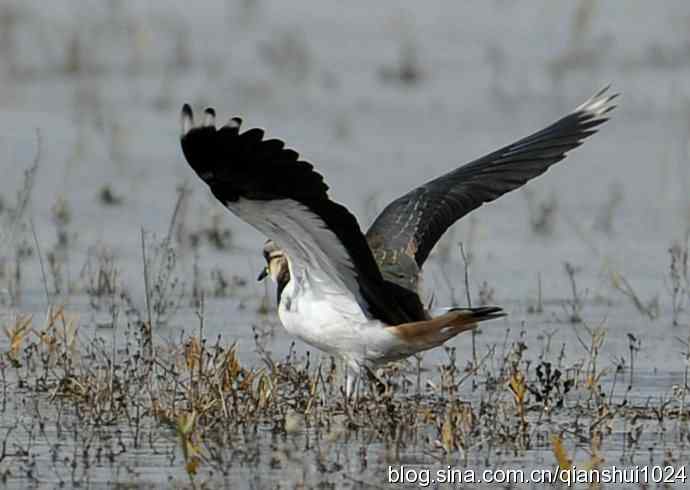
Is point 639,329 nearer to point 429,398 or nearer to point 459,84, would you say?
point 429,398

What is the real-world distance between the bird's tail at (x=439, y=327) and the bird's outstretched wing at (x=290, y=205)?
0.44 feet

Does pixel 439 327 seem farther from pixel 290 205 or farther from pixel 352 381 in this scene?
pixel 290 205

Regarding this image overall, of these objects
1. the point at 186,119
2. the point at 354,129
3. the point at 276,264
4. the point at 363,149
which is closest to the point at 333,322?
the point at 276,264

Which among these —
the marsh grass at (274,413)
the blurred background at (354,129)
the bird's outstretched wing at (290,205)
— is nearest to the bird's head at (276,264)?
the marsh grass at (274,413)

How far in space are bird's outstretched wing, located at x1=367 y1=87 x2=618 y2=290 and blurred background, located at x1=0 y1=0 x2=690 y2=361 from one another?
3.24 ft

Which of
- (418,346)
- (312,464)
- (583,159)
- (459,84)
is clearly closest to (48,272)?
(418,346)

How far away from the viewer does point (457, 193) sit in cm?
775

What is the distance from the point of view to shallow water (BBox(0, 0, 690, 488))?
791 cm

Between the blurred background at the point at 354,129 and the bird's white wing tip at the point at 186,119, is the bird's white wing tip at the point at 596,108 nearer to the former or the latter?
the blurred background at the point at 354,129

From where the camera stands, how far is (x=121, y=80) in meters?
14.7

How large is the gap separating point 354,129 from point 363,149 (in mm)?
555

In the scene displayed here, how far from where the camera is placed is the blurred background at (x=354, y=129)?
375 inches

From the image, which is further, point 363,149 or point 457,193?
point 363,149

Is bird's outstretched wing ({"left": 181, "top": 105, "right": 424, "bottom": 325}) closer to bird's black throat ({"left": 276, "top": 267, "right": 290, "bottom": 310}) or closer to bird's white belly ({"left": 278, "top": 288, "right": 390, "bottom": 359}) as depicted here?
bird's white belly ({"left": 278, "top": 288, "right": 390, "bottom": 359})
